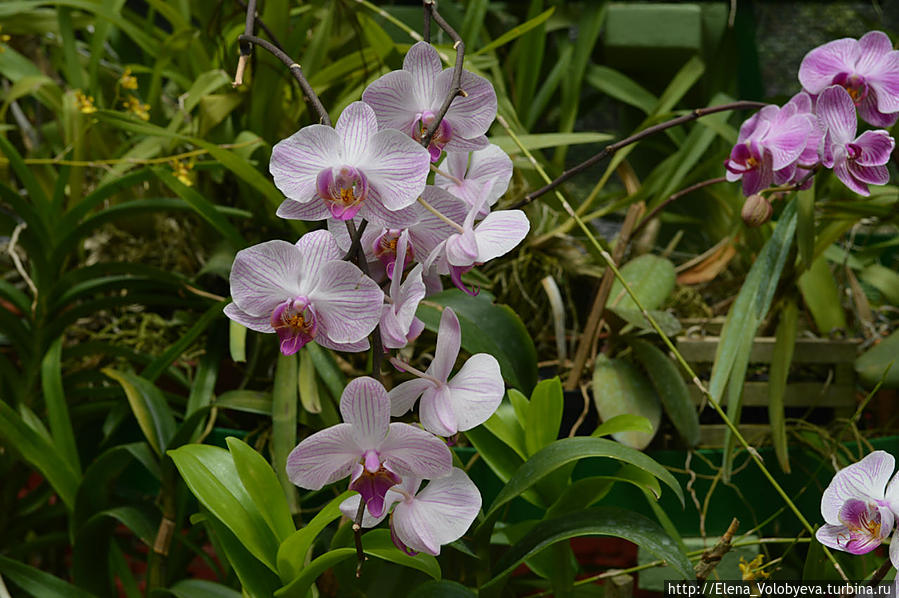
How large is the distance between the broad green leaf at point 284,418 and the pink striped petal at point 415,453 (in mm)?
250

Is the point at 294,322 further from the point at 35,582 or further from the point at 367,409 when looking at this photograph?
the point at 35,582

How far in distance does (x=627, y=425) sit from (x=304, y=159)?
0.94 ft

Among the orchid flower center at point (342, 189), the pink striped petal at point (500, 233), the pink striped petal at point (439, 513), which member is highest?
the orchid flower center at point (342, 189)

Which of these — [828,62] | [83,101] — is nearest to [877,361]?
[828,62]

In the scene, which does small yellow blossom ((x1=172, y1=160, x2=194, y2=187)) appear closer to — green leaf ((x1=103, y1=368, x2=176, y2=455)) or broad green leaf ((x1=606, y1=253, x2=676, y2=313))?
green leaf ((x1=103, y1=368, x2=176, y2=455))

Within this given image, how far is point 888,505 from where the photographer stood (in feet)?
1.32

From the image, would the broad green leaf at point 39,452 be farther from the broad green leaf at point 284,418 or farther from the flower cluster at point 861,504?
the flower cluster at point 861,504

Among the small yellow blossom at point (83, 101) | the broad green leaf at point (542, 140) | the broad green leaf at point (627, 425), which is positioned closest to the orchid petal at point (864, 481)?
the broad green leaf at point (627, 425)

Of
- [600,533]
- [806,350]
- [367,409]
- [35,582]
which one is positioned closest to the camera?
[367,409]

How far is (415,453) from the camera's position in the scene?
35cm

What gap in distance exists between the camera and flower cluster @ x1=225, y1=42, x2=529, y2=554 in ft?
1.14

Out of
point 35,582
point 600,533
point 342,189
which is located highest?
point 342,189

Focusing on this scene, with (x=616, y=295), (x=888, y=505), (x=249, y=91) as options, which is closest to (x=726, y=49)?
(x=616, y=295)

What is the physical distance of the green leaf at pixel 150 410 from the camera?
62 centimetres
